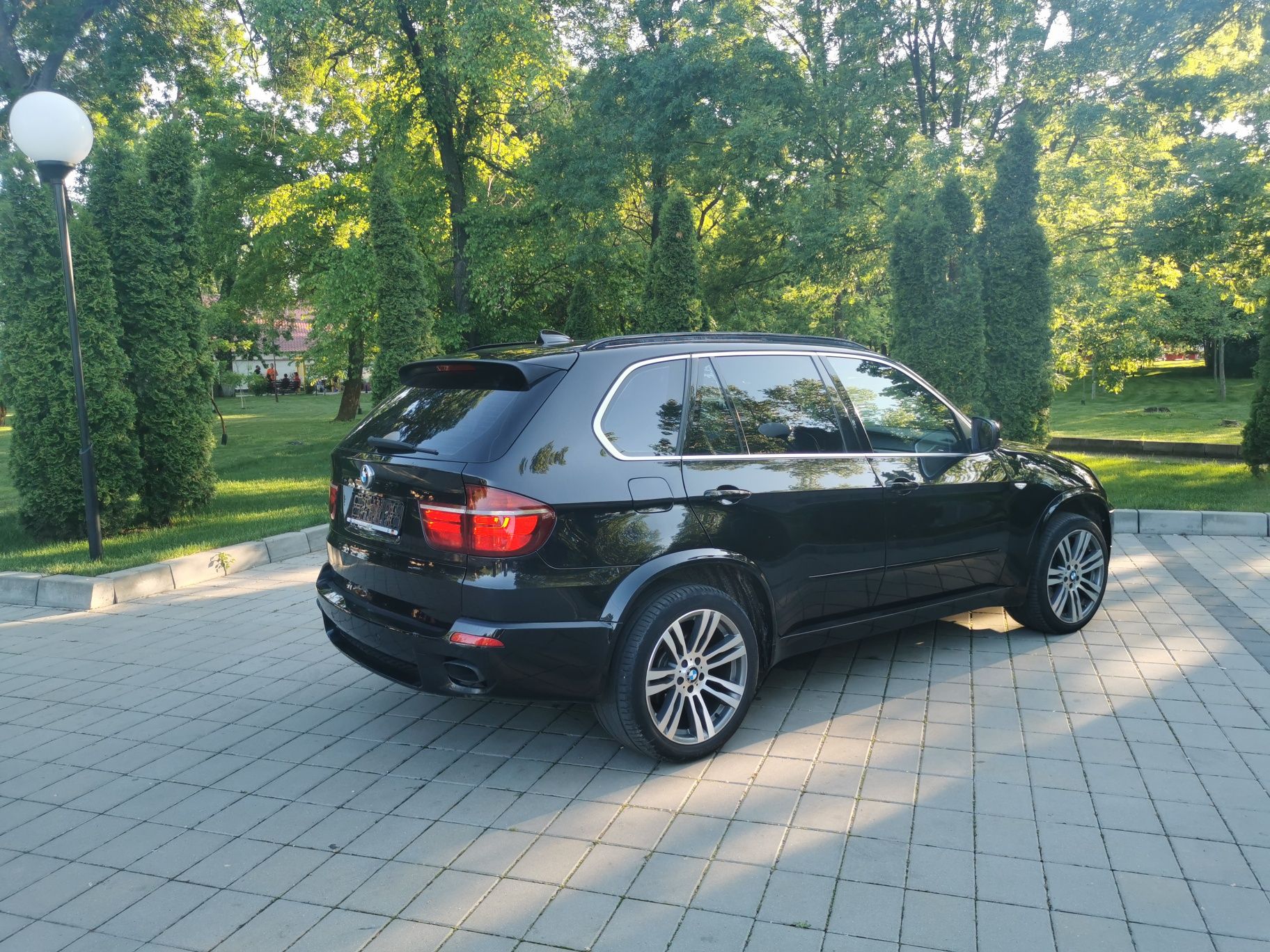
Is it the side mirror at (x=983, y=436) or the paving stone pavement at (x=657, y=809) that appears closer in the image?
the paving stone pavement at (x=657, y=809)

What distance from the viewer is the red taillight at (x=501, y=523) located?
364cm

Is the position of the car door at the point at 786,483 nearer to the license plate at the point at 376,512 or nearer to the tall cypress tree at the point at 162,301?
the license plate at the point at 376,512

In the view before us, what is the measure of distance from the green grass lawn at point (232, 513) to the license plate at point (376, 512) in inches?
168

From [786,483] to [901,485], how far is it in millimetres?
808

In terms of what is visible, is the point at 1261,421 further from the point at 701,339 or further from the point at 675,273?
the point at 701,339

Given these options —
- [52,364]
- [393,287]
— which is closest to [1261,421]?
[393,287]

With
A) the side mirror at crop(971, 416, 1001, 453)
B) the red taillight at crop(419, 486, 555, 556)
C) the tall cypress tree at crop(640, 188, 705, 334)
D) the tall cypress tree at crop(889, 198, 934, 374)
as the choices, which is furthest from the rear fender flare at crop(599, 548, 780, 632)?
the tall cypress tree at crop(640, 188, 705, 334)

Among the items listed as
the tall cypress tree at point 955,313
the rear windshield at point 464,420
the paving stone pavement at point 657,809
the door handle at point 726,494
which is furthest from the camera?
the tall cypress tree at point 955,313

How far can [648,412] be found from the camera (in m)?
4.12

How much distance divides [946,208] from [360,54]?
1354cm

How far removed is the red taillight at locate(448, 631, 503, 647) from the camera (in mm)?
3645

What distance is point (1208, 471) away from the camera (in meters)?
12.5

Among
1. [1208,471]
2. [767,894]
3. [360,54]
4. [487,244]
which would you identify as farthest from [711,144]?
[767,894]

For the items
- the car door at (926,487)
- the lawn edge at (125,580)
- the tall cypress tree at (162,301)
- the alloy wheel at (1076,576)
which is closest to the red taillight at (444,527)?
the car door at (926,487)
